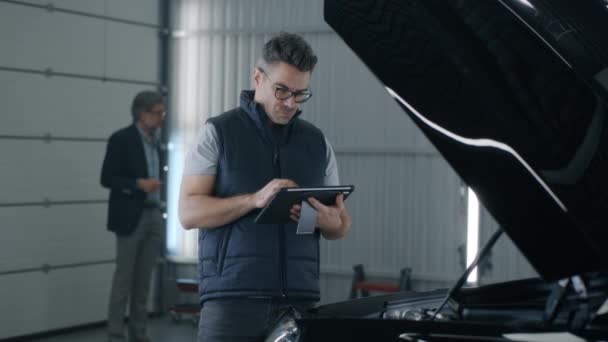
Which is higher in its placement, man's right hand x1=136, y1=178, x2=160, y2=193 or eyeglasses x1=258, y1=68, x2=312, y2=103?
eyeglasses x1=258, y1=68, x2=312, y2=103

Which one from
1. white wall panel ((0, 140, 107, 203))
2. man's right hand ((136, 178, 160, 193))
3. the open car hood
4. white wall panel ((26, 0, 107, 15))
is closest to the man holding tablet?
the open car hood

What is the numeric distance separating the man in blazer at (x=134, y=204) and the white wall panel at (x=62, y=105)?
129cm

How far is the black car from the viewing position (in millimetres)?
1838

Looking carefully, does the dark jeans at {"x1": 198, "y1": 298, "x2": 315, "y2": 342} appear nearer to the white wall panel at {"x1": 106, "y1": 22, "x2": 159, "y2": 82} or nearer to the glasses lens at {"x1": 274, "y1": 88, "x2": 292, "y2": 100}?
the glasses lens at {"x1": 274, "y1": 88, "x2": 292, "y2": 100}

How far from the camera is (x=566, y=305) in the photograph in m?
2.53

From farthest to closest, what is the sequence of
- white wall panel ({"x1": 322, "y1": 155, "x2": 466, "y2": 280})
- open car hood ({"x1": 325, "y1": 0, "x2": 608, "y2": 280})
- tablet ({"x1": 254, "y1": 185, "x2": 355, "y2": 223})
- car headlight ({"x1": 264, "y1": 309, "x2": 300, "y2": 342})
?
white wall panel ({"x1": 322, "y1": 155, "x2": 466, "y2": 280}) < tablet ({"x1": 254, "y1": 185, "x2": 355, "y2": 223}) < car headlight ({"x1": 264, "y1": 309, "x2": 300, "y2": 342}) < open car hood ({"x1": 325, "y1": 0, "x2": 608, "y2": 280})

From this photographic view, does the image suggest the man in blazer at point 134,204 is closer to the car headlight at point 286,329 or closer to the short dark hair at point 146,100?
the short dark hair at point 146,100

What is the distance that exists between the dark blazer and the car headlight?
433 centimetres

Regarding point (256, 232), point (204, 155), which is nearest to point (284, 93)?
point (204, 155)

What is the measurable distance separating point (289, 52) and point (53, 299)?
572 centimetres

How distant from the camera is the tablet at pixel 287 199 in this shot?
2990 millimetres

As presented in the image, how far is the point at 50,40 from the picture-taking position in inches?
324

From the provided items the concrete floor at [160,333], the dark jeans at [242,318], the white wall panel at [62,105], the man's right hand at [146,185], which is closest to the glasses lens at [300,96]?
the dark jeans at [242,318]

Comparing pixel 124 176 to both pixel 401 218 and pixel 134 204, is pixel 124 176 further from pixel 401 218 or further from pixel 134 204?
pixel 401 218
